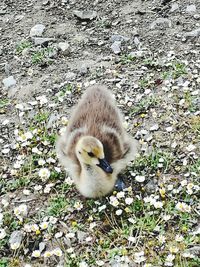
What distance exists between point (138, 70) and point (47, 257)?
8.08 feet

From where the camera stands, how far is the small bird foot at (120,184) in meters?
4.66

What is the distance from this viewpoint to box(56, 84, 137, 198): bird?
4.36m

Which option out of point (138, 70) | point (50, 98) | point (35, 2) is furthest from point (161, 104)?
point (35, 2)

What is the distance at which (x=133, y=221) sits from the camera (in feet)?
14.1

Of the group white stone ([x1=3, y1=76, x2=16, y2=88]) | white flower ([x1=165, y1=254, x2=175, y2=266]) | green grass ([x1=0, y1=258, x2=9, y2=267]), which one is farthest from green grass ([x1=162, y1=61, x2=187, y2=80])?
green grass ([x1=0, y1=258, x2=9, y2=267])

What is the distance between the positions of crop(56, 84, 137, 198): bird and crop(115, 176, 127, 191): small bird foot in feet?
0.24

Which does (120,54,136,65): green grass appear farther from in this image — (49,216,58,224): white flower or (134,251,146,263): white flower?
(134,251,146,263): white flower

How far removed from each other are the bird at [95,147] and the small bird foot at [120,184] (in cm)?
7

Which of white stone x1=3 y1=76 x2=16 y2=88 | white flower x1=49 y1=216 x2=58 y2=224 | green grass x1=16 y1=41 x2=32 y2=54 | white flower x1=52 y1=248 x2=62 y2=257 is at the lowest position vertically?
white stone x1=3 y1=76 x2=16 y2=88

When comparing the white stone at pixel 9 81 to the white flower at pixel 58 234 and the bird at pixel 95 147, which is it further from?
the white flower at pixel 58 234

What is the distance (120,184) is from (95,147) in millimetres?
554

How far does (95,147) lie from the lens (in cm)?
428

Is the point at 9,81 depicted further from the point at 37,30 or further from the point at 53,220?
the point at 53,220

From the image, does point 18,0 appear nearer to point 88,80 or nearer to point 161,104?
point 88,80
